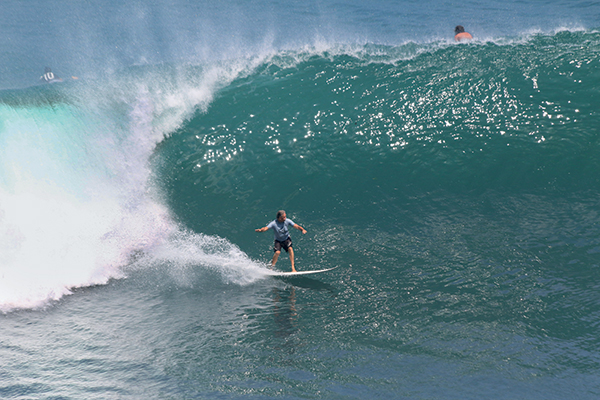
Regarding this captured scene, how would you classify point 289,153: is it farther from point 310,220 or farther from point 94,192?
point 94,192

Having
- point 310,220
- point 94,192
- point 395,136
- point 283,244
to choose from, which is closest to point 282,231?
point 283,244

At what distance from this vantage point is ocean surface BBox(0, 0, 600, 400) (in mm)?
6734

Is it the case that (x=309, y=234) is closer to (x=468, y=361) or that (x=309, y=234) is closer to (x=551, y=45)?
(x=468, y=361)

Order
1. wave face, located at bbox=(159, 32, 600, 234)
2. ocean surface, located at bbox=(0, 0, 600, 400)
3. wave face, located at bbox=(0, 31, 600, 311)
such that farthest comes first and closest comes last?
wave face, located at bbox=(159, 32, 600, 234) → wave face, located at bbox=(0, 31, 600, 311) → ocean surface, located at bbox=(0, 0, 600, 400)

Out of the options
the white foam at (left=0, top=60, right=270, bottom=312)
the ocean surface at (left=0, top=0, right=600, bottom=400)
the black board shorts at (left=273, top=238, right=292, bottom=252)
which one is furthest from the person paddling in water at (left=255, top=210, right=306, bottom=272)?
the white foam at (left=0, top=60, right=270, bottom=312)

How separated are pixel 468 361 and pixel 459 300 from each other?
5.35 ft

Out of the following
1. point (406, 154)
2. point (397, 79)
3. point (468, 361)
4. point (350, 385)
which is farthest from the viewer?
point (397, 79)

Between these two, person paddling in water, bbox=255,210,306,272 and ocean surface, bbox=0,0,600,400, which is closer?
ocean surface, bbox=0,0,600,400

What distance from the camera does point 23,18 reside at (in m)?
26.9

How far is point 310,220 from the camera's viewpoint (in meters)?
11.3

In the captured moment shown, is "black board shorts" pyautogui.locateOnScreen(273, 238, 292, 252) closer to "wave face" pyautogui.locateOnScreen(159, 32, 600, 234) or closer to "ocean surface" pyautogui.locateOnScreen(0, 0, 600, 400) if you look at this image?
"ocean surface" pyautogui.locateOnScreen(0, 0, 600, 400)

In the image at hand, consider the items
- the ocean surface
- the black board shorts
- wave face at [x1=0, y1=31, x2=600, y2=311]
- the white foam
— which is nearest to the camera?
the ocean surface

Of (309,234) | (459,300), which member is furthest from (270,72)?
(459,300)

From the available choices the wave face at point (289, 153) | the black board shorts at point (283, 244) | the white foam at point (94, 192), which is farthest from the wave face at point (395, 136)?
the black board shorts at point (283, 244)
